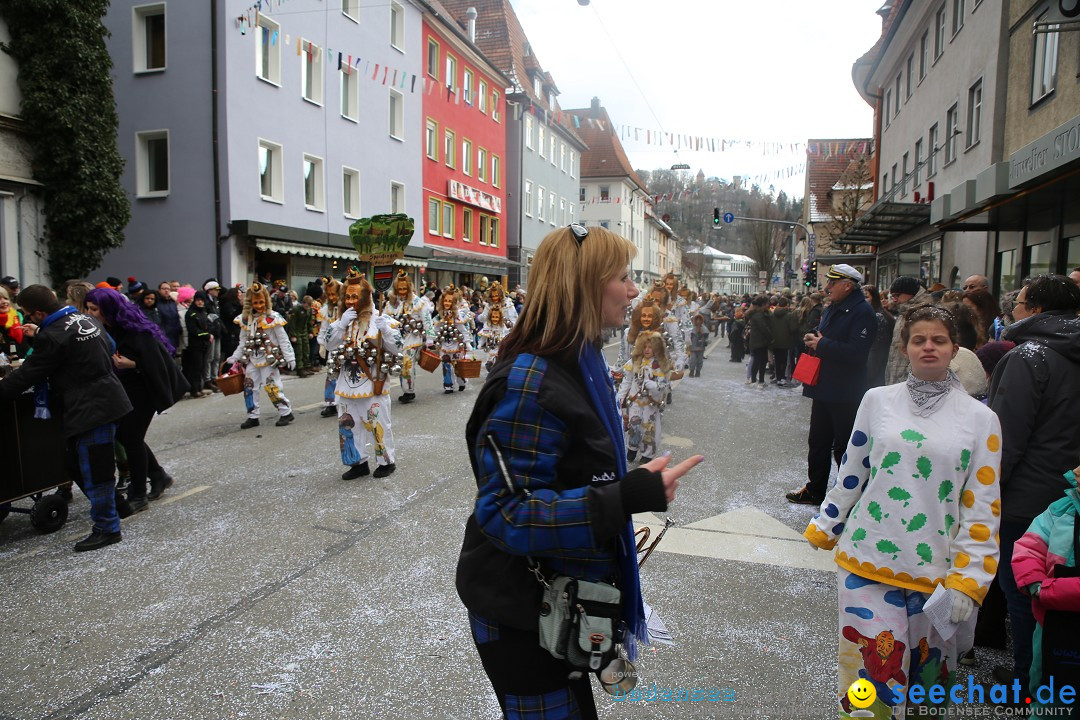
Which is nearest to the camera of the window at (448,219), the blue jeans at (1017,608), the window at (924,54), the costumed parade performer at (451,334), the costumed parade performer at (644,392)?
the blue jeans at (1017,608)

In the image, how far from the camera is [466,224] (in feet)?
118

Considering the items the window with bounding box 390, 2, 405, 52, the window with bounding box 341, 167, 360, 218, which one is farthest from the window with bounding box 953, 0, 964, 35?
the window with bounding box 390, 2, 405, 52

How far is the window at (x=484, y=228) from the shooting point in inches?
1492

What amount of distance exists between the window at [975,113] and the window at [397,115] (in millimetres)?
19942

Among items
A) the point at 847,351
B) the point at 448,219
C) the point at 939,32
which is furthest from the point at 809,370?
the point at 448,219

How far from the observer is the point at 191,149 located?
64.4 ft

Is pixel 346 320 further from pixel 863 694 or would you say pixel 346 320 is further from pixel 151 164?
pixel 151 164

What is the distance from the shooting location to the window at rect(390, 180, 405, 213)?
92.5ft

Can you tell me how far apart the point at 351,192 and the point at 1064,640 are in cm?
2553

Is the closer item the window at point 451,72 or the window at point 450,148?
the window at point 451,72

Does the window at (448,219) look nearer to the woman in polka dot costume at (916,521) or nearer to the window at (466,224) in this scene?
the window at (466,224)

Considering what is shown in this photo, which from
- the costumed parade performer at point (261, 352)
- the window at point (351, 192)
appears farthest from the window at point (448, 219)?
the costumed parade performer at point (261, 352)

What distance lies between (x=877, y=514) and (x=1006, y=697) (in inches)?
57.1

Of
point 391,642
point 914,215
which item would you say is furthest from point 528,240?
point 391,642
